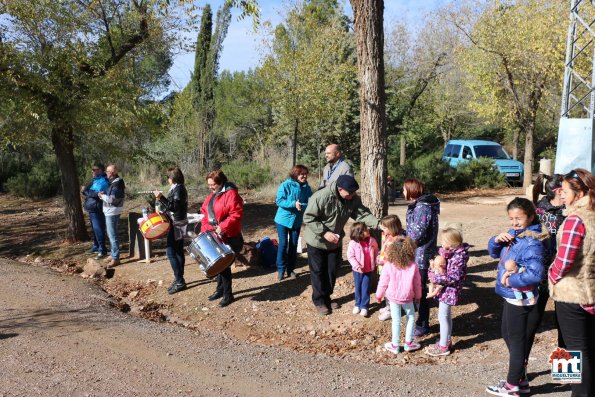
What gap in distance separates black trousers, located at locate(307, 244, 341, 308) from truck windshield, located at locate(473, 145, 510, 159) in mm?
17156

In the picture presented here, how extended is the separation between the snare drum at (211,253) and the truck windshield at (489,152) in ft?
57.6

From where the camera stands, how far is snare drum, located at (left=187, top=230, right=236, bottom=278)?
6676mm

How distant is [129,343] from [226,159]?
2468 centimetres

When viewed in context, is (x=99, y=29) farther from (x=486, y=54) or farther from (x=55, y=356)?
(x=486, y=54)

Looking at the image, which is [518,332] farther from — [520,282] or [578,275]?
[578,275]

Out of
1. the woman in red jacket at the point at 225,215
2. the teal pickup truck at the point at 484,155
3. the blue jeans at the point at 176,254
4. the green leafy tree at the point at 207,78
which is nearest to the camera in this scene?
the woman in red jacket at the point at 225,215

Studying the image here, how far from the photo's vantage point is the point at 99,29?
453 inches

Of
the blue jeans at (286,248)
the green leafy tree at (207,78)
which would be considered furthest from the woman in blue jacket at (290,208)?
the green leafy tree at (207,78)

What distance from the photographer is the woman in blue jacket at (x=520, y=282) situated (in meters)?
4.23

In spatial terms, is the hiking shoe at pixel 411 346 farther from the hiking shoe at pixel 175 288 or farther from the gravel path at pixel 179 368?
the hiking shoe at pixel 175 288

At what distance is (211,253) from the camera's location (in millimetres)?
6711

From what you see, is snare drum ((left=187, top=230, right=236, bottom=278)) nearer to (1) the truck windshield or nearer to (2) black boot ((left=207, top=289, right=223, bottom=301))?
(2) black boot ((left=207, top=289, right=223, bottom=301))

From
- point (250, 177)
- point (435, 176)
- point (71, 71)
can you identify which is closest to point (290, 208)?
point (71, 71)

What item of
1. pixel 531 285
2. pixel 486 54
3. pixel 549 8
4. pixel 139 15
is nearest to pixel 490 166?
pixel 486 54
